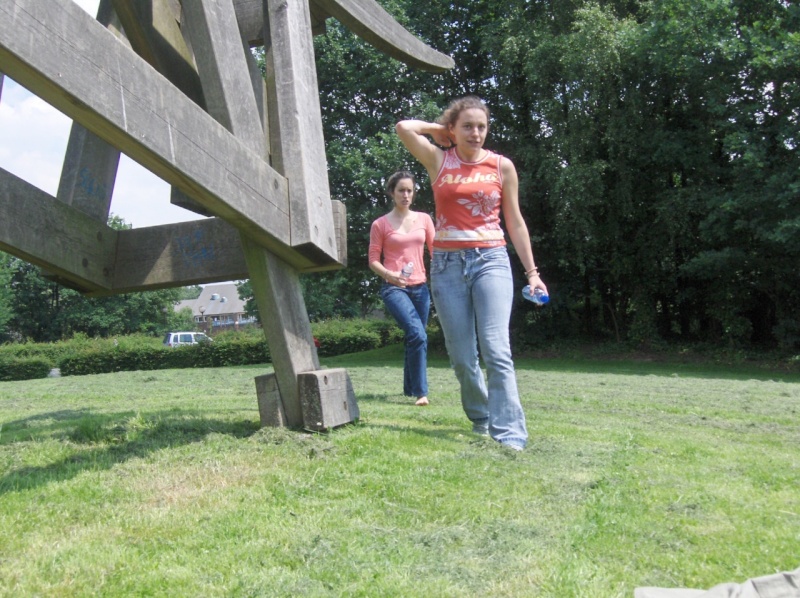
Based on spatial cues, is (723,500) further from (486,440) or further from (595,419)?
(595,419)

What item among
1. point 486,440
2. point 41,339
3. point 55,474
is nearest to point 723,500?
point 486,440

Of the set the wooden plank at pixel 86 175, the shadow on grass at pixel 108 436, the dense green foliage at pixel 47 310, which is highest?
the dense green foliage at pixel 47 310

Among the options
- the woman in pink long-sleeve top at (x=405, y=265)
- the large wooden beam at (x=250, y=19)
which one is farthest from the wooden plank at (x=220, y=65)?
the woman in pink long-sleeve top at (x=405, y=265)

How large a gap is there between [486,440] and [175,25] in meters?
3.31

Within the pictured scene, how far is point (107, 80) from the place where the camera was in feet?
9.96

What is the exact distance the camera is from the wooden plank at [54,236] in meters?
4.07

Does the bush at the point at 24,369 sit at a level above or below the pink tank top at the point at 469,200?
below

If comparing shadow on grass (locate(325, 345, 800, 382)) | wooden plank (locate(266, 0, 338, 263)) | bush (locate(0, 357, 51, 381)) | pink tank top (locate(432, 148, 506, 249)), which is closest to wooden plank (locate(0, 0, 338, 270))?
wooden plank (locate(266, 0, 338, 263))

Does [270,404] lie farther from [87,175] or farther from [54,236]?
[87,175]

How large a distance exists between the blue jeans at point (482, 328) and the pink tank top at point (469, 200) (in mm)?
85

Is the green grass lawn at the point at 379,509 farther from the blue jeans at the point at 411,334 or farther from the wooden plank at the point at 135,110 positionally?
the blue jeans at the point at 411,334

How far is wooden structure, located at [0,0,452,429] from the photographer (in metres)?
3.60

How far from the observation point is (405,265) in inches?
288

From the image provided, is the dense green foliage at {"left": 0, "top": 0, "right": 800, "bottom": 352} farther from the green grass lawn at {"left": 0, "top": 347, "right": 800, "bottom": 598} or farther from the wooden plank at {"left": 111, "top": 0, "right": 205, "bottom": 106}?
the wooden plank at {"left": 111, "top": 0, "right": 205, "bottom": 106}
